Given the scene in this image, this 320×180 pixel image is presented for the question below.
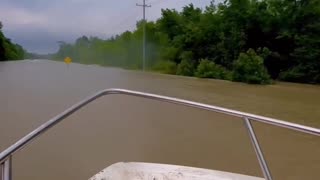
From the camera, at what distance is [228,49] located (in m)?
22.5

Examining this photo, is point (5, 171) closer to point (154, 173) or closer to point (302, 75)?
point (154, 173)

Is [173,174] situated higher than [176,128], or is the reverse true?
[173,174]

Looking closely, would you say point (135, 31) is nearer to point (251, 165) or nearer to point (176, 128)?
point (176, 128)

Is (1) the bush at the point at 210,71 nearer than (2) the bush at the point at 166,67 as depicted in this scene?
Yes

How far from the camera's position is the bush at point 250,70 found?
19.0 meters

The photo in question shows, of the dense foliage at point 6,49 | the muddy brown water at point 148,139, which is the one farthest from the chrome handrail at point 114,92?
the dense foliage at point 6,49

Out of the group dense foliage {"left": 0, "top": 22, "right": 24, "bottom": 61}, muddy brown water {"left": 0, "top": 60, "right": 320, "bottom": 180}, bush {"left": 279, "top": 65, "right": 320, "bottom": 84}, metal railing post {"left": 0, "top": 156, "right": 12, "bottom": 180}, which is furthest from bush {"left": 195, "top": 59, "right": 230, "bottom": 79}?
dense foliage {"left": 0, "top": 22, "right": 24, "bottom": 61}

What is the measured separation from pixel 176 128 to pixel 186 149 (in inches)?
62.6

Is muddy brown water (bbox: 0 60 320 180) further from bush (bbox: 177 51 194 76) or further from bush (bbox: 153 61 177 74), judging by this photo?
bush (bbox: 153 61 177 74)

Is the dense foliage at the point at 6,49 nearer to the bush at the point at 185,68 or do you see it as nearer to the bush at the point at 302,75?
the bush at the point at 185,68

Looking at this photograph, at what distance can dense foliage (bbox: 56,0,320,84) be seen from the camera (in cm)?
1917

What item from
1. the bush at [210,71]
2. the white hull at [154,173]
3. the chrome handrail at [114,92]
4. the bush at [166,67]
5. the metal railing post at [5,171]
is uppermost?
the chrome handrail at [114,92]

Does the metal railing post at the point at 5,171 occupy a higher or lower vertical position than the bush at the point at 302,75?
higher

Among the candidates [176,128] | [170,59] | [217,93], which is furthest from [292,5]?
[176,128]
